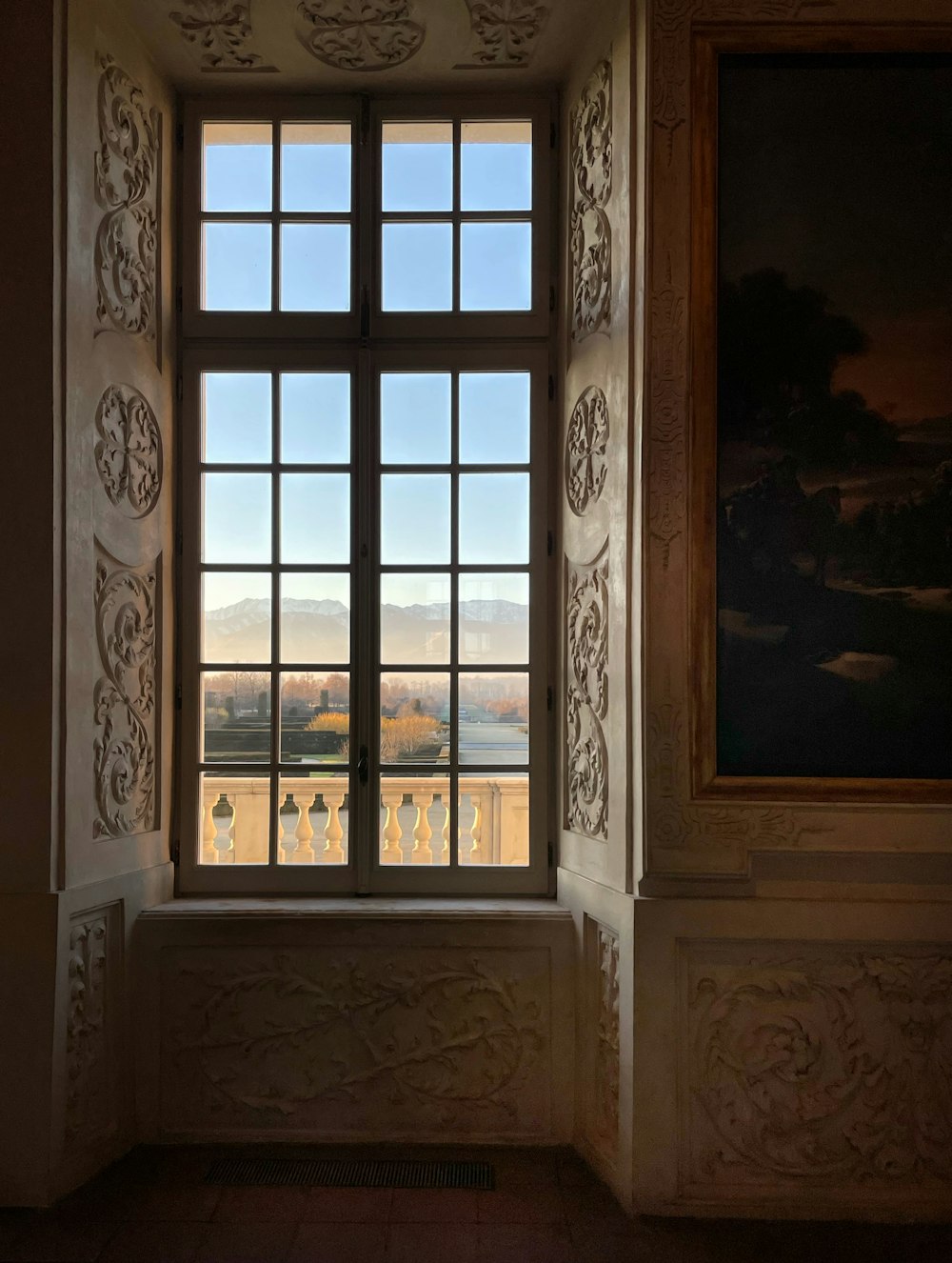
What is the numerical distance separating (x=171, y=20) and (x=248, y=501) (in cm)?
159

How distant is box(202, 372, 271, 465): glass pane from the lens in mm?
3301

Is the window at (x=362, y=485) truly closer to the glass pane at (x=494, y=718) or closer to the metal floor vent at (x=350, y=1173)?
the glass pane at (x=494, y=718)

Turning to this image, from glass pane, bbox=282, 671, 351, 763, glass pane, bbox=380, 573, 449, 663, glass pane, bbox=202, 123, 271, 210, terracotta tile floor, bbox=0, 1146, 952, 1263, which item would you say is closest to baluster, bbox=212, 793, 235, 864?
glass pane, bbox=282, 671, 351, 763

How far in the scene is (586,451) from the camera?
9.86 feet

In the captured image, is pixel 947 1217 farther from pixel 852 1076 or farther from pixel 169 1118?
pixel 169 1118

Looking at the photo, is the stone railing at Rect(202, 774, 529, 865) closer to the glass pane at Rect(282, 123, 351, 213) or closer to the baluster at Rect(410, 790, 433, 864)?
the baluster at Rect(410, 790, 433, 864)

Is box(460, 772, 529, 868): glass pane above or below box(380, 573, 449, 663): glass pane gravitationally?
below

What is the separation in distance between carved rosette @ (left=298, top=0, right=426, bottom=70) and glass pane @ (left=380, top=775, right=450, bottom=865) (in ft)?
8.30

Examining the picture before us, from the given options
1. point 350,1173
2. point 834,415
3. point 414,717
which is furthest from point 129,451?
point 350,1173

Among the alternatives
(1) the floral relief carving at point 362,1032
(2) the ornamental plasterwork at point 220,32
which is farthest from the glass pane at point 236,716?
(2) the ornamental plasterwork at point 220,32

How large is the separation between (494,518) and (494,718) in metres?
0.73

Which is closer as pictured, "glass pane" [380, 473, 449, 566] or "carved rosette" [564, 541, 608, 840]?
"carved rosette" [564, 541, 608, 840]

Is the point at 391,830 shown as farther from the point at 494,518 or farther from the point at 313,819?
the point at 494,518

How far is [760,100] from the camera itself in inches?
105
